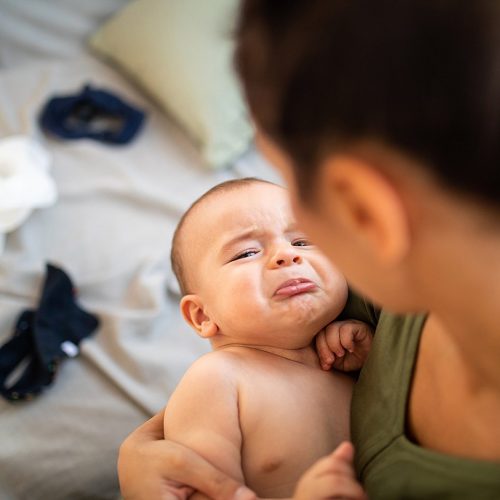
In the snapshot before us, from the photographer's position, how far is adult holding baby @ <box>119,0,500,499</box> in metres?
0.44

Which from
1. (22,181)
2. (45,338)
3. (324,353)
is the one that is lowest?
(45,338)

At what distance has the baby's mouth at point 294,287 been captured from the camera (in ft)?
3.05

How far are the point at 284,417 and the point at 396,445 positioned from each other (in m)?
0.18

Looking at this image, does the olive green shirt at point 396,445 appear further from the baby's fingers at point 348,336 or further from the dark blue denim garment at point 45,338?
the dark blue denim garment at point 45,338

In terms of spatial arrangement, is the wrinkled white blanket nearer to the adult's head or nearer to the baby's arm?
the baby's arm

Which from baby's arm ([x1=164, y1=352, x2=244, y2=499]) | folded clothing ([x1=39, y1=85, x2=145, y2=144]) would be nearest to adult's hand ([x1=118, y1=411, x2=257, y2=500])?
baby's arm ([x1=164, y1=352, x2=244, y2=499])

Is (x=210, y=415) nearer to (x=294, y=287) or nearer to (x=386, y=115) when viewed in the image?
(x=294, y=287)

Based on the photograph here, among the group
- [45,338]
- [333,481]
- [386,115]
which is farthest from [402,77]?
[45,338]

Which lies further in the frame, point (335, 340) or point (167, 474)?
point (335, 340)

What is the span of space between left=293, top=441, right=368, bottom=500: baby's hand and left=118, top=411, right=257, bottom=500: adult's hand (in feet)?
0.32

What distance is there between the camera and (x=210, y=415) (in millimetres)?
833

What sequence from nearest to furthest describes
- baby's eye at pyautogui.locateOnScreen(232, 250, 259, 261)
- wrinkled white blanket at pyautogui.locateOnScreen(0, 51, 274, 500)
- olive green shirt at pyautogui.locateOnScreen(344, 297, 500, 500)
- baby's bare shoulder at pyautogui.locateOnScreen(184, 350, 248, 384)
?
olive green shirt at pyautogui.locateOnScreen(344, 297, 500, 500) → baby's bare shoulder at pyautogui.locateOnScreen(184, 350, 248, 384) → baby's eye at pyautogui.locateOnScreen(232, 250, 259, 261) → wrinkled white blanket at pyautogui.locateOnScreen(0, 51, 274, 500)

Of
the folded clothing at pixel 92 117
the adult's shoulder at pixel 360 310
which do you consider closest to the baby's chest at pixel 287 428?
the adult's shoulder at pixel 360 310

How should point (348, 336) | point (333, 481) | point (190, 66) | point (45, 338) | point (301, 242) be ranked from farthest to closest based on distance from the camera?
point (190, 66) → point (45, 338) → point (301, 242) → point (348, 336) → point (333, 481)
